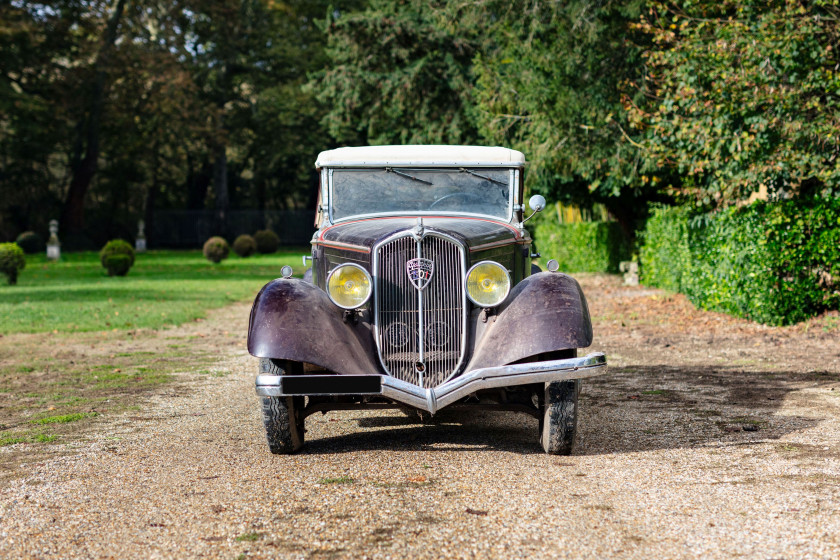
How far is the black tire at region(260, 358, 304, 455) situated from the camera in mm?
5410

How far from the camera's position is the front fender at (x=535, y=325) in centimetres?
533

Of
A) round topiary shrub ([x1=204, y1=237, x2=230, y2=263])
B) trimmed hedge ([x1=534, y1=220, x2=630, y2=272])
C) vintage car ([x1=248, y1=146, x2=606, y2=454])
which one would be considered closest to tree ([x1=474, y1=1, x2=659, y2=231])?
trimmed hedge ([x1=534, y1=220, x2=630, y2=272])

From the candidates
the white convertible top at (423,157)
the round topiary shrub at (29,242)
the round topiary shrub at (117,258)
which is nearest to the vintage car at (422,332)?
the white convertible top at (423,157)

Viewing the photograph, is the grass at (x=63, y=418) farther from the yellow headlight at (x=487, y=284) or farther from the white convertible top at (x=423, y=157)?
the yellow headlight at (x=487, y=284)

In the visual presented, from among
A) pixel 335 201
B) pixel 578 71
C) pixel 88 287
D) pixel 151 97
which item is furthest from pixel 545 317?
pixel 151 97

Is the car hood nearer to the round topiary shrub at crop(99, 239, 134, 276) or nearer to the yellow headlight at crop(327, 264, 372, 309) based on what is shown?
the yellow headlight at crop(327, 264, 372, 309)

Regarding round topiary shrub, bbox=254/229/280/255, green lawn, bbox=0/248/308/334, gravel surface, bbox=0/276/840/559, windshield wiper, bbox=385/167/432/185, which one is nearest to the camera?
gravel surface, bbox=0/276/840/559

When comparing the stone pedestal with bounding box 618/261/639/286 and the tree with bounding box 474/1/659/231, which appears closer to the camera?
the tree with bounding box 474/1/659/231

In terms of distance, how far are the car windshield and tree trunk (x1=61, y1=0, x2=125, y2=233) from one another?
34.7 metres

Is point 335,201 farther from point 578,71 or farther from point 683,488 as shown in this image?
point 578,71

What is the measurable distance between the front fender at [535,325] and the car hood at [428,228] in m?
0.53

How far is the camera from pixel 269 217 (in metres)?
50.7

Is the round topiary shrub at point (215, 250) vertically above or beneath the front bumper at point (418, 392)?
beneath

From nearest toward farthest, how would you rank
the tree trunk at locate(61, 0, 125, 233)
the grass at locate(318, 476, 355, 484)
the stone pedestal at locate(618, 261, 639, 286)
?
the grass at locate(318, 476, 355, 484), the stone pedestal at locate(618, 261, 639, 286), the tree trunk at locate(61, 0, 125, 233)
